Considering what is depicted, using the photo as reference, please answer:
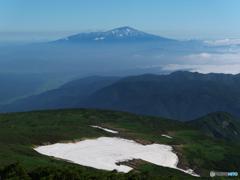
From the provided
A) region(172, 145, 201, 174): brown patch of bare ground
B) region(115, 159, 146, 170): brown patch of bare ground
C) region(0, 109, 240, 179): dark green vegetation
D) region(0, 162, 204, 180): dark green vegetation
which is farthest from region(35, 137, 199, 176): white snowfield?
region(0, 162, 204, 180): dark green vegetation

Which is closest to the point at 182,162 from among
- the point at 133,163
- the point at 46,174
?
the point at 133,163

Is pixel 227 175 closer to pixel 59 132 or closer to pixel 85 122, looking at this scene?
pixel 59 132

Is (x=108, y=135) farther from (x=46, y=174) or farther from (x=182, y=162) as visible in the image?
(x=46, y=174)

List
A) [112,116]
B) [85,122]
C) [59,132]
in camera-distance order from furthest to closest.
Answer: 1. [112,116]
2. [85,122]
3. [59,132]

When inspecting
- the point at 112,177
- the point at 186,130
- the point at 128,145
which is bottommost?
the point at 186,130

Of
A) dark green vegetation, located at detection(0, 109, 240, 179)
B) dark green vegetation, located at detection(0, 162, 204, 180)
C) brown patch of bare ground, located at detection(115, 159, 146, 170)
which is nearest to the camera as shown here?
dark green vegetation, located at detection(0, 162, 204, 180)

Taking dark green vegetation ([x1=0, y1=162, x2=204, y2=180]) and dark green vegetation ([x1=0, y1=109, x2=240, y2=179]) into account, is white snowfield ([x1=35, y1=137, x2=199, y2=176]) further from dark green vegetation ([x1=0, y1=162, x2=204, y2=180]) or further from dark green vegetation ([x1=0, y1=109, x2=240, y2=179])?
dark green vegetation ([x1=0, y1=162, x2=204, y2=180])

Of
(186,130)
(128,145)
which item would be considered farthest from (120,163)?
(186,130)
